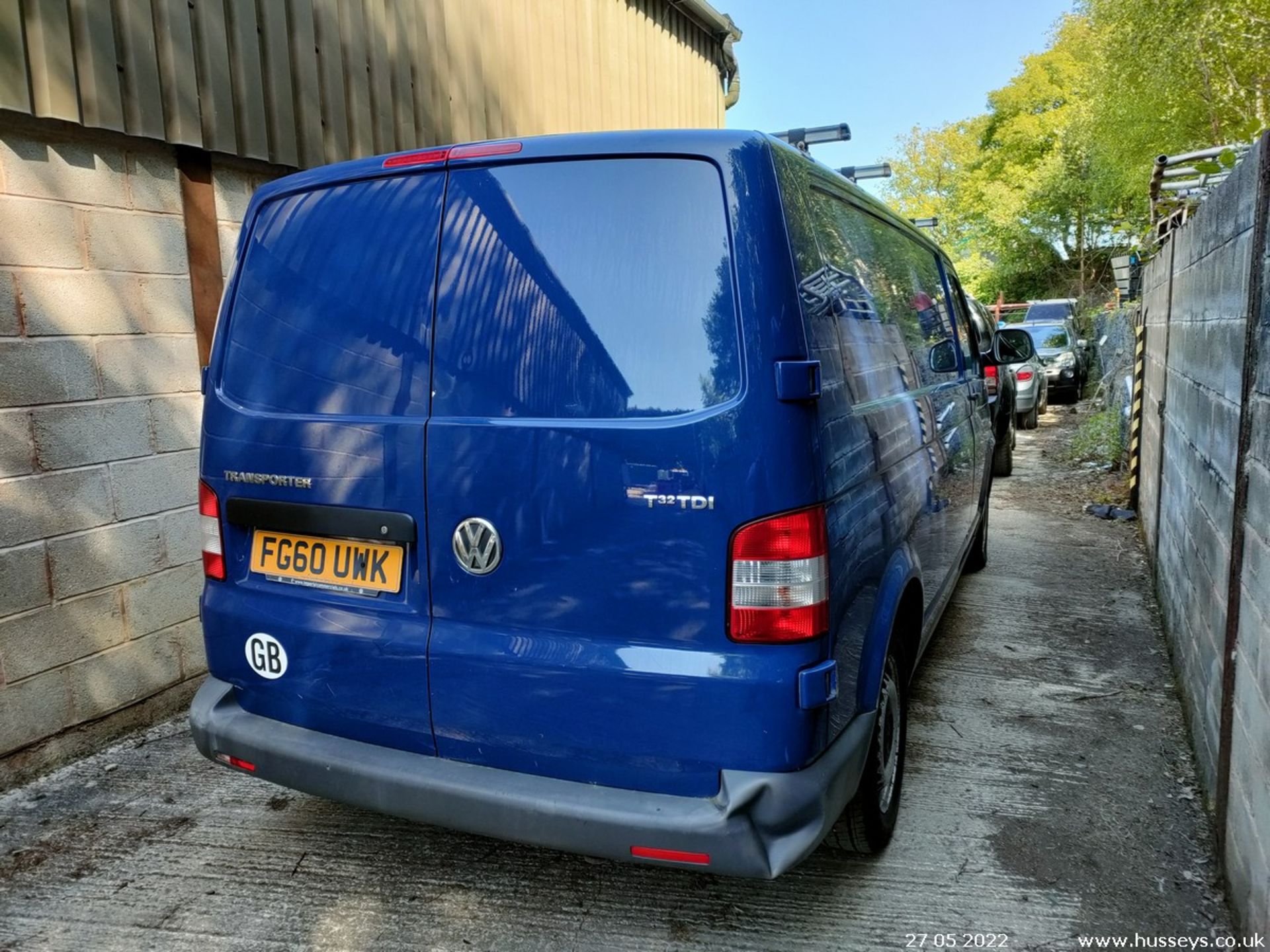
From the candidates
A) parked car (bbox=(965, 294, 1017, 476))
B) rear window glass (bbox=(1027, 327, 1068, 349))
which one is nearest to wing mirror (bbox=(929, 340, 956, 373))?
parked car (bbox=(965, 294, 1017, 476))

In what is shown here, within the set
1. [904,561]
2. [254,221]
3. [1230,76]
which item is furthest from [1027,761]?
[1230,76]

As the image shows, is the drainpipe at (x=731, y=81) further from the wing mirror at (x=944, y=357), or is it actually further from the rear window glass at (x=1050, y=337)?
the rear window glass at (x=1050, y=337)

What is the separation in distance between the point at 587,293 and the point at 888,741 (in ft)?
5.59

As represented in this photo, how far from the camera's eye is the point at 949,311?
4.27m

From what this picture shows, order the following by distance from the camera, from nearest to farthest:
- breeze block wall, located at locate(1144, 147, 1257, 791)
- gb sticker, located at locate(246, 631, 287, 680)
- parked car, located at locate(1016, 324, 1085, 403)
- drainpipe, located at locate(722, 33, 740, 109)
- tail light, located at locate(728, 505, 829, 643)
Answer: tail light, located at locate(728, 505, 829, 643) → gb sticker, located at locate(246, 631, 287, 680) → breeze block wall, located at locate(1144, 147, 1257, 791) → drainpipe, located at locate(722, 33, 740, 109) → parked car, located at locate(1016, 324, 1085, 403)

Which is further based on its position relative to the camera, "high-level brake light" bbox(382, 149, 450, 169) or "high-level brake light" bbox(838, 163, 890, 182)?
"high-level brake light" bbox(838, 163, 890, 182)

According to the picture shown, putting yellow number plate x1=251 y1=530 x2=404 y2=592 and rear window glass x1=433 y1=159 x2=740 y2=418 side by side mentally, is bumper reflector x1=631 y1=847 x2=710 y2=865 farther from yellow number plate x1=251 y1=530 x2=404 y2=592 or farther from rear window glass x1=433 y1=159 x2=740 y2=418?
rear window glass x1=433 y1=159 x2=740 y2=418

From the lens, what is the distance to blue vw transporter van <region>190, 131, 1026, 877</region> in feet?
6.39

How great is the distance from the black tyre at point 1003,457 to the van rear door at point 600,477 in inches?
308

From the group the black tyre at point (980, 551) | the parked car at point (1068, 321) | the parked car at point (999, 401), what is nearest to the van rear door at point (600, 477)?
the black tyre at point (980, 551)

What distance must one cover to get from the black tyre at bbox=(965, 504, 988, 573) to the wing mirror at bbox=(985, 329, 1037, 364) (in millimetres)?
1001

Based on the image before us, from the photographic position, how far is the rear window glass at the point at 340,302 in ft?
7.25

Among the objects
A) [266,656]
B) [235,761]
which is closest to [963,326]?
[266,656]

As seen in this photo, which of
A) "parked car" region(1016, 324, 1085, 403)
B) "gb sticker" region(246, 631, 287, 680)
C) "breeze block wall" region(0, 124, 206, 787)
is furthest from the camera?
"parked car" region(1016, 324, 1085, 403)
